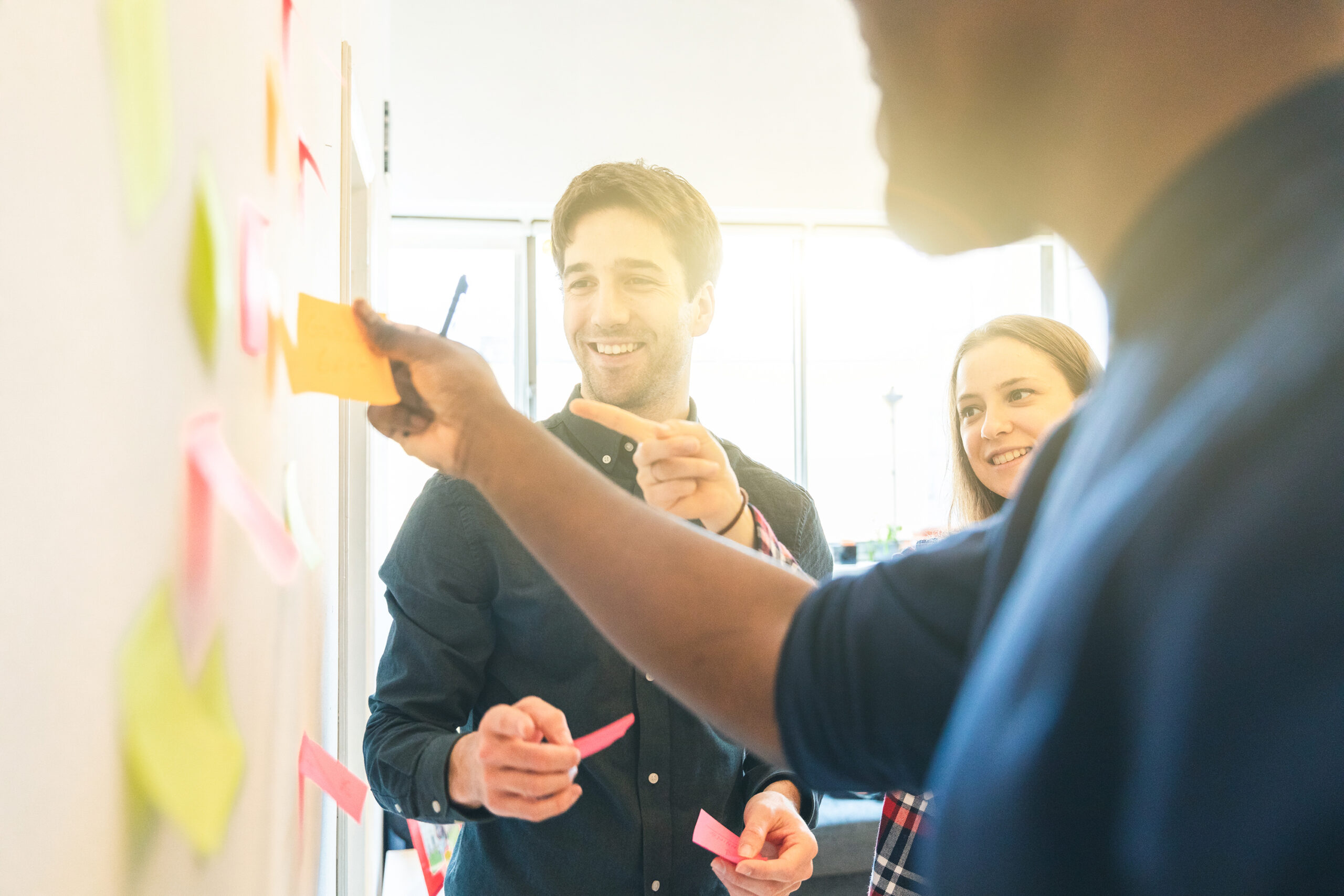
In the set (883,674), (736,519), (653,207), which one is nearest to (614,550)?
(883,674)

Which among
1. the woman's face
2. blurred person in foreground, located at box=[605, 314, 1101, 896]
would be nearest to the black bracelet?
blurred person in foreground, located at box=[605, 314, 1101, 896]

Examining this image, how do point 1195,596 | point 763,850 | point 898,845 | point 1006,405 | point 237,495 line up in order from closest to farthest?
point 1195,596
point 237,495
point 763,850
point 898,845
point 1006,405

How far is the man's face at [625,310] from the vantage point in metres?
1.35

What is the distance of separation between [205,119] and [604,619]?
0.41 metres

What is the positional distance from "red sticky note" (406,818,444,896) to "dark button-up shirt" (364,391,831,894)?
4 centimetres

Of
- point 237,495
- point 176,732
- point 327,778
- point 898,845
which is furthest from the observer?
point 898,845

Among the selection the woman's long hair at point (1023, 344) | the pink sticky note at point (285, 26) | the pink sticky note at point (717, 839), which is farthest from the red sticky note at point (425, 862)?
the woman's long hair at point (1023, 344)

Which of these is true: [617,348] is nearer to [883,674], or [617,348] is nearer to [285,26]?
[285,26]

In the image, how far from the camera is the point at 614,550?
643mm

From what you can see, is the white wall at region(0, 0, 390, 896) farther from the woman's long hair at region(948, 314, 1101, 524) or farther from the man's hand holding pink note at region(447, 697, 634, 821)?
the woman's long hair at region(948, 314, 1101, 524)

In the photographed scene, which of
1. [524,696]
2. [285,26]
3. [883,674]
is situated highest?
[285,26]

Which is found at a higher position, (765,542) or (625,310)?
(625,310)

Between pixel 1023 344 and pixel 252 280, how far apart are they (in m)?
1.57

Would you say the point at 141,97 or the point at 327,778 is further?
the point at 327,778
